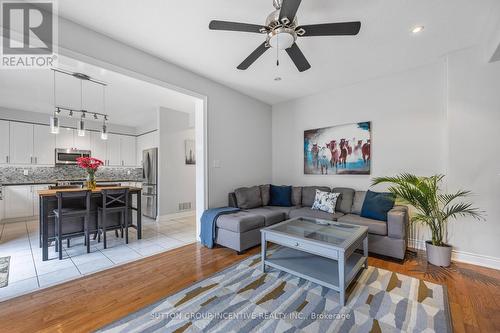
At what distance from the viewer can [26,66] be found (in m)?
3.02

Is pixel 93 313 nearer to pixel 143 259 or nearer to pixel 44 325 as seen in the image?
pixel 44 325

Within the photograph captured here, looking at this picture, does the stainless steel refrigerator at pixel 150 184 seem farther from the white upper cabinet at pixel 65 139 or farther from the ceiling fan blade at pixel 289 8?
the ceiling fan blade at pixel 289 8

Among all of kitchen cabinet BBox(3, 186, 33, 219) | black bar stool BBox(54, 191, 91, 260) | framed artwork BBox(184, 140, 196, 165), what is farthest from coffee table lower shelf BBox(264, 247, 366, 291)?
kitchen cabinet BBox(3, 186, 33, 219)

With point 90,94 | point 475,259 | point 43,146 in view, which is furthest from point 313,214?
point 43,146

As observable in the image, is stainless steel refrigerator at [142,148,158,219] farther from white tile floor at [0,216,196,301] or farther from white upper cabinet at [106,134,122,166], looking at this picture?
white upper cabinet at [106,134,122,166]

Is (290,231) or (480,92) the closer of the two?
(290,231)

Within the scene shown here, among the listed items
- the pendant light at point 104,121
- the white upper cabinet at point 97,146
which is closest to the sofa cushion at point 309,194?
the pendant light at point 104,121

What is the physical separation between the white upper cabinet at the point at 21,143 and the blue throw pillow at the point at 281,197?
5.75 metres

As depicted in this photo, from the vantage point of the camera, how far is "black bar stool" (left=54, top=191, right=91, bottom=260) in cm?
282

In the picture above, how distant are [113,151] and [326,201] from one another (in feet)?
20.1

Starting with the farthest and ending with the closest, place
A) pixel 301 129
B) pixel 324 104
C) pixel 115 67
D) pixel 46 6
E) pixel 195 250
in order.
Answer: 1. pixel 301 129
2. pixel 324 104
3. pixel 195 250
4. pixel 115 67
5. pixel 46 6

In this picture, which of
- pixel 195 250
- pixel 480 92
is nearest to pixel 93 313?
pixel 195 250

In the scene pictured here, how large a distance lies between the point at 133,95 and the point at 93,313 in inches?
145

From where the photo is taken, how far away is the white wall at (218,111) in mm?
2320
